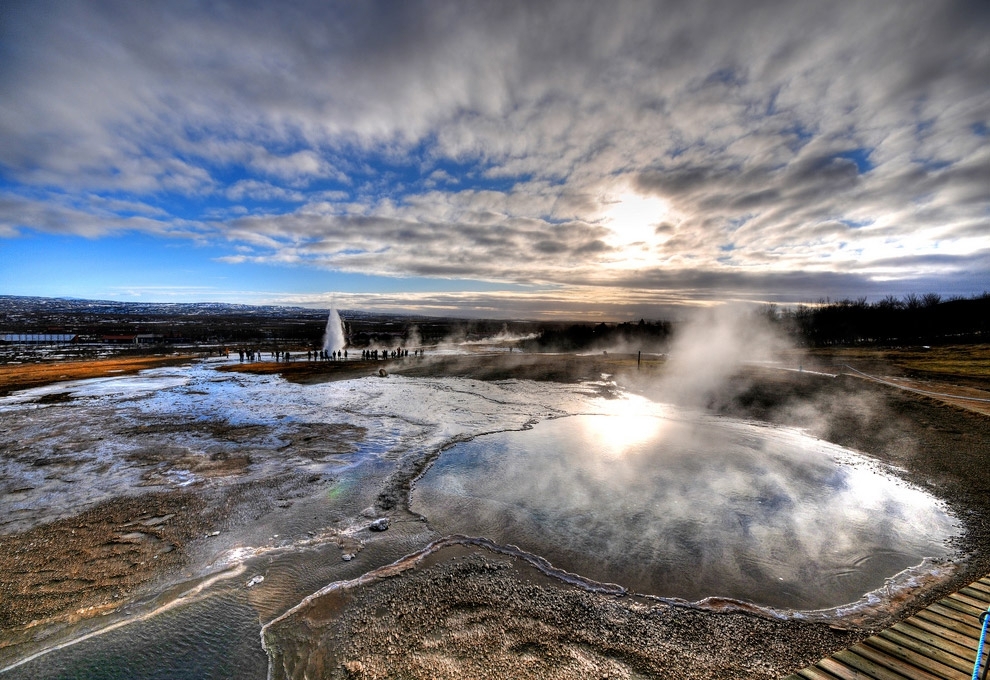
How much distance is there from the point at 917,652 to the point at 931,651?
0.13 m

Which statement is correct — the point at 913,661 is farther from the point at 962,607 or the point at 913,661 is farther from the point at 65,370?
the point at 65,370

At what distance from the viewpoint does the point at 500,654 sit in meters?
4.45

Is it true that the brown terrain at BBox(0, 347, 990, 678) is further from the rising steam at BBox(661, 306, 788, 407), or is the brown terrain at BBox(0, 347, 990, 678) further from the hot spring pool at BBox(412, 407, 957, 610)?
the rising steam at BBox(661, 306, 788, 407)

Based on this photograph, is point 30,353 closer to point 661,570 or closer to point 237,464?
point 237,464

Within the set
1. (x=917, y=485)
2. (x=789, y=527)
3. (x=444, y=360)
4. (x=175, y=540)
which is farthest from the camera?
(x=444, y=360)

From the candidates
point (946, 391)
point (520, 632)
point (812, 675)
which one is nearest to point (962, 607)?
point (812, 675)

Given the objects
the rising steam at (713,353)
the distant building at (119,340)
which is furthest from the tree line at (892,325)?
the distant building at (119,340)

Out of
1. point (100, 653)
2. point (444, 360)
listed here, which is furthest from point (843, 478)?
point (444, 360)

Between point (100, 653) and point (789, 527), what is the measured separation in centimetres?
1095

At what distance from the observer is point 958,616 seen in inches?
166

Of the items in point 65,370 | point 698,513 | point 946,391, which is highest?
point 946,391

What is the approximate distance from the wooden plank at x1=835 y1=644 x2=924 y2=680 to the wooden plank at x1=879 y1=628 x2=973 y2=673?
12.1 inches

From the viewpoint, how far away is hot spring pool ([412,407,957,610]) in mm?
6168

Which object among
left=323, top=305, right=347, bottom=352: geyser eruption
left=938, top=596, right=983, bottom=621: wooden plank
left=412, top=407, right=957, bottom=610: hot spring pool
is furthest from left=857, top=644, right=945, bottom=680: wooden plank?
left=323, top=305, right=347, bottom=352: geyser eruption
